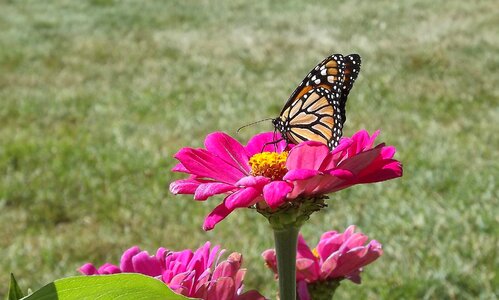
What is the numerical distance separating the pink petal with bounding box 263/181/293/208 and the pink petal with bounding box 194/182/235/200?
51mm

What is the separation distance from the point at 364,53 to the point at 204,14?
2.53 meters

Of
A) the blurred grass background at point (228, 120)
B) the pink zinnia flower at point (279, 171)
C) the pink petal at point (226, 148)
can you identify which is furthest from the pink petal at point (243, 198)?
the blurred grass background at point (228, 120)

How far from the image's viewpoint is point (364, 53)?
19.9 ft

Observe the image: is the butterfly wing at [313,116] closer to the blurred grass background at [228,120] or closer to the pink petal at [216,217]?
the pink petal at [216,217]

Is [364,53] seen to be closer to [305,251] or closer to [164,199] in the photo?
[164,199]

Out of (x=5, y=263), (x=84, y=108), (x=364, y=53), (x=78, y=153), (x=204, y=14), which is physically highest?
(x=204, y=14)

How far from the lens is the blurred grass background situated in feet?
9.71

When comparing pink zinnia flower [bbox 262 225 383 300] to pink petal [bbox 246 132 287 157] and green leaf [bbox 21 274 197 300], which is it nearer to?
pink petal [bbox 246 132 287 157]

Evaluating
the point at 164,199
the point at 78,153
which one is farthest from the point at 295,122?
the point at 78,153

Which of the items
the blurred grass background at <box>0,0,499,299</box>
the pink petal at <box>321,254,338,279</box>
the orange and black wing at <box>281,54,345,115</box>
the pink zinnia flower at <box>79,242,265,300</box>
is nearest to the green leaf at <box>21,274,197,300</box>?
the pink zinnia flower at <box>79,242,265,300</box>

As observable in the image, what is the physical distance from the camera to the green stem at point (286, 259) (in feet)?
2.05

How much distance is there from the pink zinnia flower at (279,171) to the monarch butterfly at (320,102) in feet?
0.53

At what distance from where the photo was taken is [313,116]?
3.10 feet

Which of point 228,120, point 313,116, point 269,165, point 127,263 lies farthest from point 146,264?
point 228,120
